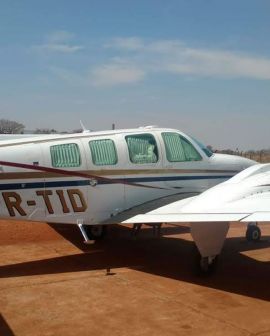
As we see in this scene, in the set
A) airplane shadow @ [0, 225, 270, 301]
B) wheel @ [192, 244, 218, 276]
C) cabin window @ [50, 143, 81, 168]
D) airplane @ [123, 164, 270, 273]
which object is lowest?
airplane shadow @ [0, 225, 270, 301]

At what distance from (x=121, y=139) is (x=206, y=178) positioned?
2380 mm

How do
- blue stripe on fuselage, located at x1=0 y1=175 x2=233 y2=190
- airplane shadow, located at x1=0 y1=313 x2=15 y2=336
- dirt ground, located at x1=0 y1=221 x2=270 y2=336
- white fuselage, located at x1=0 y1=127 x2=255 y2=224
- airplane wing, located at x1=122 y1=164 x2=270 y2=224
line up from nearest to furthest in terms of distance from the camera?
1. airplane shadow, located at x1=0 y1=313 x2=15 y2=336
2. dirt ground, located at x1=0 y1=221 x2=270 y2=336
3. airplane wing, located at x1=122 y1=164 x2=270 y2=224
4. blue stripe on fuselage, located at x1=0 y1=175 x2=233 y2=190
5. white fuselage, located at x1=0 y1=127 x2=255 y2=224

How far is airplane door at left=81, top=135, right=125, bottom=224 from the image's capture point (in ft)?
32.3

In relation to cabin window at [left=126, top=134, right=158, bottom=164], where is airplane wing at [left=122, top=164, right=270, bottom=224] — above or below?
below

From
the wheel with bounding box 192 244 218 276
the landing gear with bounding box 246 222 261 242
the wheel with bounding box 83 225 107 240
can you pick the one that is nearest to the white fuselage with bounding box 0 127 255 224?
the landing gear with bounding box 246 222 261 242

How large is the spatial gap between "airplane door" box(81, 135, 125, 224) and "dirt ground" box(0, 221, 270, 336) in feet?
3.79

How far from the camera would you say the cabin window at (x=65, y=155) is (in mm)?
9484

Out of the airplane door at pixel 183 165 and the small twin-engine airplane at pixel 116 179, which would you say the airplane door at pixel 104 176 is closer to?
the small twin-engine airplane at pixel 116 179

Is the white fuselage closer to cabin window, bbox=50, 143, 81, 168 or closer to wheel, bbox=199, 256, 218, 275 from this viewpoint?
cabin window, bbox=50, 143, 81, 168

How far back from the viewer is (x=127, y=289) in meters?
8.04

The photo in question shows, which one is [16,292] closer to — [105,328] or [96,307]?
[96,307]

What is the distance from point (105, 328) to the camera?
20.6 feet

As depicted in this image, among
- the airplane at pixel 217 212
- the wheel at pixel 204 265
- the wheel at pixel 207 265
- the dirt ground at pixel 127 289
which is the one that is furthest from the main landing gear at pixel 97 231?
the wheel at pixel 207 265

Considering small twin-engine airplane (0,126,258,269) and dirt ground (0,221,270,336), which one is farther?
small twin-engine airplane (0,126,258,269)
